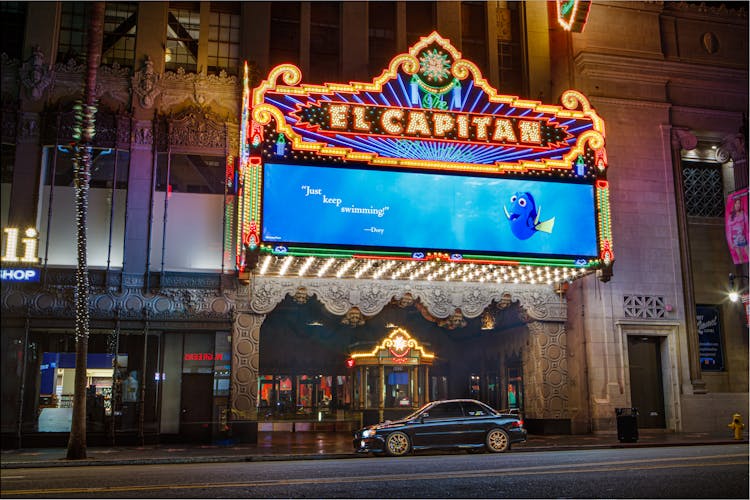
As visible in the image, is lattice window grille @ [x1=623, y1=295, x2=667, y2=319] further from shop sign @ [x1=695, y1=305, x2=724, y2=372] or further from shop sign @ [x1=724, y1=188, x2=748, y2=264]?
shop sign @ [x1=724, y1=188, x2=748, y2=264]

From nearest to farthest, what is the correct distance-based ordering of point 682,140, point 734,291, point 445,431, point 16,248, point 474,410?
point 445,431
point 474,410
point 16,248
point 734,291
point 682,140

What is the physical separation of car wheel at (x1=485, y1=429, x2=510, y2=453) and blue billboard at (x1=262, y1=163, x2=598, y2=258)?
6.89 metres

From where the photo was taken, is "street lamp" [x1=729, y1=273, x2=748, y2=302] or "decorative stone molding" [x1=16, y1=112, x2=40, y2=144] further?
"street lamp" [x1=729, y1=273, x2=748, y2=302]

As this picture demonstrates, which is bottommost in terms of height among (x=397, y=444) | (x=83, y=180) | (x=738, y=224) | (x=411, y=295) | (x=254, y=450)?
(x=254, y=450)

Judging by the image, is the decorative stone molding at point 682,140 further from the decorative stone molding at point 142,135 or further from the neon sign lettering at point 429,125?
the decorative stone molding at point 142,135

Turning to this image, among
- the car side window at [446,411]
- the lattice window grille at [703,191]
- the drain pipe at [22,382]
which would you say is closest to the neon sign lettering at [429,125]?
the lattice window grille at [703,191]

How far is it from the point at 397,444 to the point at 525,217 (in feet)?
33.4

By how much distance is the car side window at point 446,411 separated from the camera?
62.7ft

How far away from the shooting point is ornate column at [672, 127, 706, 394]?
27406 mm

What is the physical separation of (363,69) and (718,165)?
16976mm

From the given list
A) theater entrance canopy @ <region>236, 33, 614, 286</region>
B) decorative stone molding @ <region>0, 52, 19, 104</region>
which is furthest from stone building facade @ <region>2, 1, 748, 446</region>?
theater entrance canopy @ <region>236, 33, 614, 286</region>

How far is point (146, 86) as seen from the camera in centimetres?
2572

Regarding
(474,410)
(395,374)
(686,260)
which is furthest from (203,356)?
(686,260)

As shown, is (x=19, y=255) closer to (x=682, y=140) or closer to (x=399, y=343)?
(x=399, y=343)
